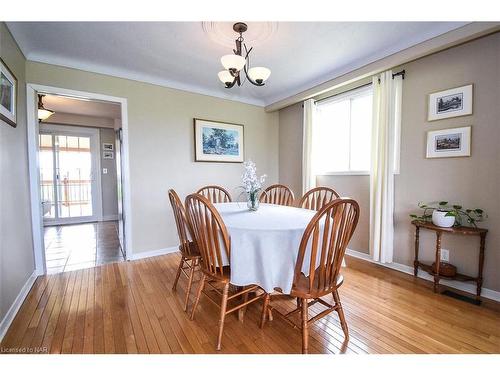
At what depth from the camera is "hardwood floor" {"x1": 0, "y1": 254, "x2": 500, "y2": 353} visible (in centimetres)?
144

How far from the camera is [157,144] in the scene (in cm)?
319

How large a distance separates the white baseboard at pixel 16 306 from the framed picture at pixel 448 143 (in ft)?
12.5

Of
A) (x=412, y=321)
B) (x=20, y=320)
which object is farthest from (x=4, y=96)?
(x=412, y=321)

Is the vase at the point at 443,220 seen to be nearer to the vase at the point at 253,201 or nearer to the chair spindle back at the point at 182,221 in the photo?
the vase at the point at 253,201

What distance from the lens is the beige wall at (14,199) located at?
1702 mm

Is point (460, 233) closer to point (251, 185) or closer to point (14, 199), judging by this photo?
point (251, 185)

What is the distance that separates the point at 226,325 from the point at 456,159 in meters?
2.52

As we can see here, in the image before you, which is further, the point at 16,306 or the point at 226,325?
the point at 16,306

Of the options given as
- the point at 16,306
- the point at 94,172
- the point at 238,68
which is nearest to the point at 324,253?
the point at 238,68
